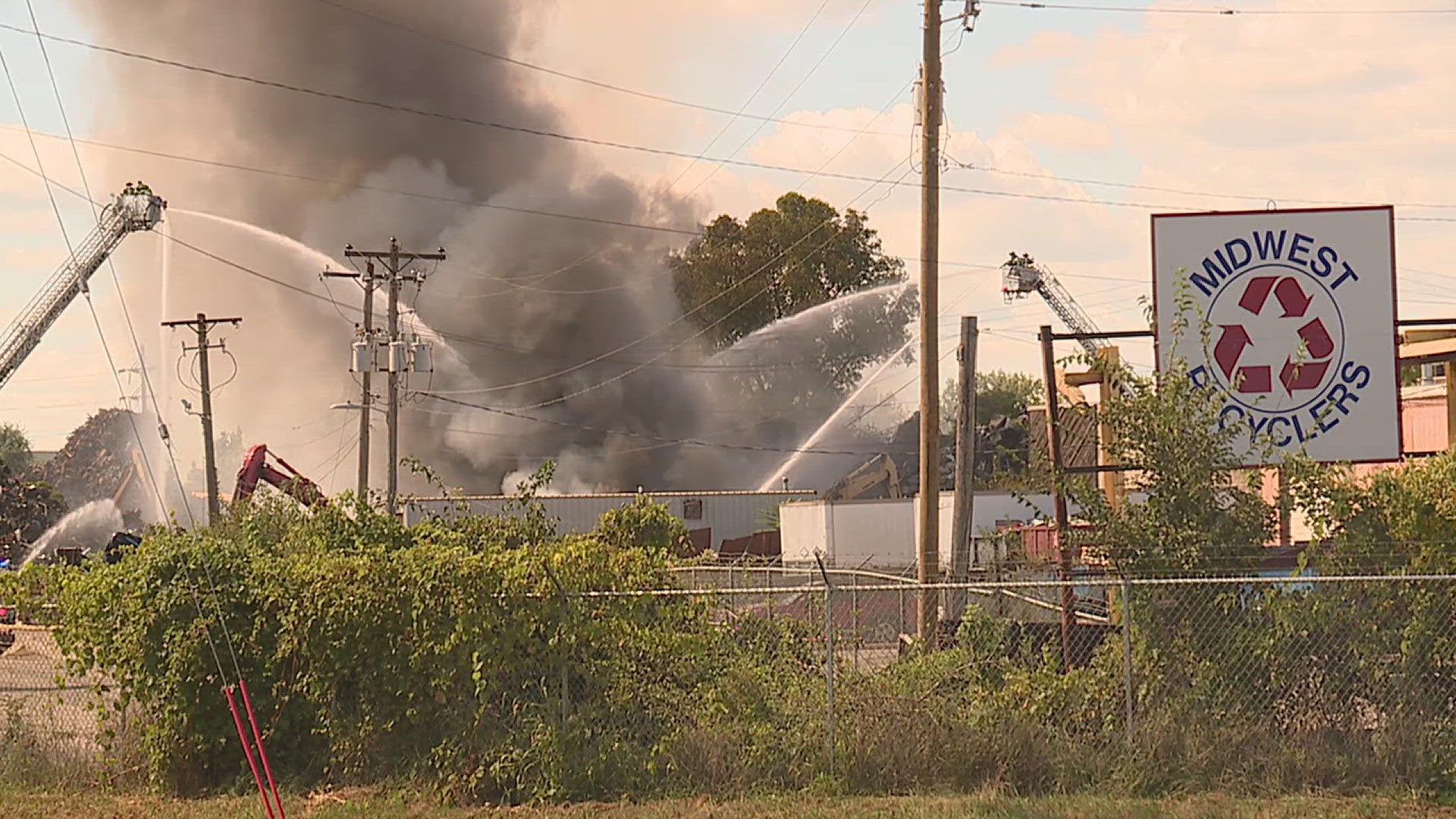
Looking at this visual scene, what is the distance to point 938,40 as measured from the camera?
18844mm

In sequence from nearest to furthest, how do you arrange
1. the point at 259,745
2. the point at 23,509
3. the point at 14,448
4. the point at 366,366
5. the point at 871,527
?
the point at 259,745
the point at 366,366
the point at 871,527
the point at 23,509
the point at 14,448

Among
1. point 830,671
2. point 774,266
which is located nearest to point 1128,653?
point 830,671

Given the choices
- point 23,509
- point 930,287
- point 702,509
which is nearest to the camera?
point 930,287

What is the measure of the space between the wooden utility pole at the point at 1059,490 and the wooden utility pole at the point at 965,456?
4010mm

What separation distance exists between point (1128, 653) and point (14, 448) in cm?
16460

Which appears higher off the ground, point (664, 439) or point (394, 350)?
point (394, 350)

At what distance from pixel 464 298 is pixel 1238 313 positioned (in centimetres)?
5853

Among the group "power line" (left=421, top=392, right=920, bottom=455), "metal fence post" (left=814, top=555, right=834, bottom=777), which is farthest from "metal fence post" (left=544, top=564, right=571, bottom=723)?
"power line" (left=421, top=392, right=920, bottom=455)

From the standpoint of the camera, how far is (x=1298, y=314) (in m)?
13.9

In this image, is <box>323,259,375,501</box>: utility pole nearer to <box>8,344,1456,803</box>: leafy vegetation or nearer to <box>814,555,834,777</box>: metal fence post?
<box>8,344,1456,803</box>: leafy vegetation

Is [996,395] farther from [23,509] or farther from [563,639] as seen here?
[563,639]

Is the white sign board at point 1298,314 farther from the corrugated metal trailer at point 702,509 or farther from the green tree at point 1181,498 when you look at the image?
the corrugated metal trailer at point 702,509

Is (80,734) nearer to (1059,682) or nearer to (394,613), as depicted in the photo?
(394,613)

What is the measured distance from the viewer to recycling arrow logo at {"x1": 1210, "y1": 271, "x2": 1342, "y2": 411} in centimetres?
1386
